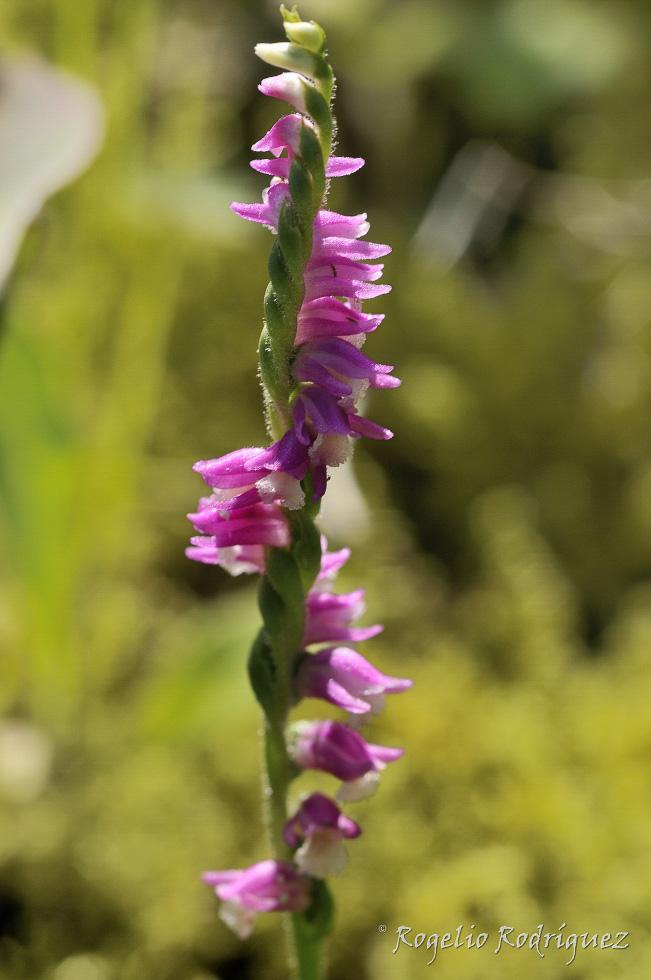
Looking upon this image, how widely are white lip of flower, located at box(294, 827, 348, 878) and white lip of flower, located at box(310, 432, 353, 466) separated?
136 millimetres

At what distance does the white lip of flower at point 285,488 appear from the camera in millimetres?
325

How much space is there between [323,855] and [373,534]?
75cm

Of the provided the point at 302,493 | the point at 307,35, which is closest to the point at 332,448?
the point at 302,493

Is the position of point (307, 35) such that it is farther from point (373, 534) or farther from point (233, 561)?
point (373, 534)

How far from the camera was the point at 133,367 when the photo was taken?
1.05 m

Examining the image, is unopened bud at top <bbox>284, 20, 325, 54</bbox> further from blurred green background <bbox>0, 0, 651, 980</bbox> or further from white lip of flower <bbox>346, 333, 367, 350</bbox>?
blurred green background <bbox>0, 0, 651, 980</bbox>

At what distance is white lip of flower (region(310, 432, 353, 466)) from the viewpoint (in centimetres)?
32

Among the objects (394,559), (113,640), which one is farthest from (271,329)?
(394,559)

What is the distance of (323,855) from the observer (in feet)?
1.24

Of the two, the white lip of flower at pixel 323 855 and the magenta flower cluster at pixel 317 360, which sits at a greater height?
the magenta flower cluster at pixel 317 360

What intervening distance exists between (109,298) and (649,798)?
0.81m

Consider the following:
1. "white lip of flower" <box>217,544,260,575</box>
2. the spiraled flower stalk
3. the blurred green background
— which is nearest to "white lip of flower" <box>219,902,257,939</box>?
the spiraled flower stalk

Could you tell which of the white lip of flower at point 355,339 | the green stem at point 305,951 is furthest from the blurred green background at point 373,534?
the white lip of flower at point 355,339

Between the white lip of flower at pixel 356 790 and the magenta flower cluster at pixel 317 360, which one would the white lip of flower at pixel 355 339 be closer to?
the magenta flower cluster at pixel 317 360
